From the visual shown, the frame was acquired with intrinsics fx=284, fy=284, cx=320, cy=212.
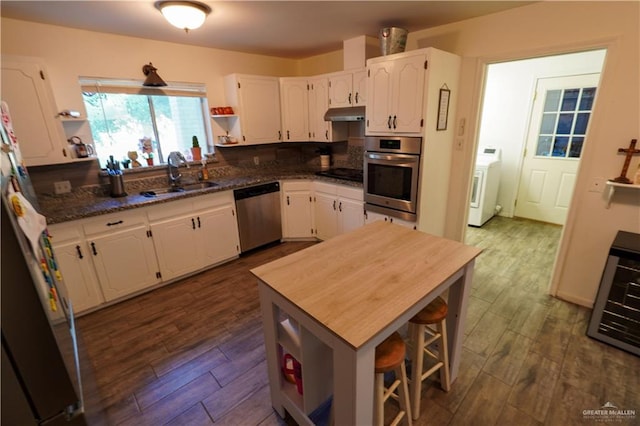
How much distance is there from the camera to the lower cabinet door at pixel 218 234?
10.3 feet

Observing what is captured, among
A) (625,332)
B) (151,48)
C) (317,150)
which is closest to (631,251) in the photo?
(625,332)

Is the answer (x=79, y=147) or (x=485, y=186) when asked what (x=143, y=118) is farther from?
(x=485, y=186)

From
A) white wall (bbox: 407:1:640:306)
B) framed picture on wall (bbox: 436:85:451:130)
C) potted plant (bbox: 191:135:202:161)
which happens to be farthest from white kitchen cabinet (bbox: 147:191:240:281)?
white wall (bbox: 407:1:640:306)

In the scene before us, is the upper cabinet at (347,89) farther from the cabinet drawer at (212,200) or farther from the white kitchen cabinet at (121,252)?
the white kitchen cabinet at (121,252)

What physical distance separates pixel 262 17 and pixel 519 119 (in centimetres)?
397

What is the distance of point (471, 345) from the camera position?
82.6 inches

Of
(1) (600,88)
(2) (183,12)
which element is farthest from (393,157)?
(2) (183,12)

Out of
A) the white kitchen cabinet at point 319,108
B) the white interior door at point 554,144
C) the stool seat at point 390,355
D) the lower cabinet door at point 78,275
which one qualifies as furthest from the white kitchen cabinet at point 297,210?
the white interior door at point 554,144

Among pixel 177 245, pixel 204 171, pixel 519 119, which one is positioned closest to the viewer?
pixel 177 245

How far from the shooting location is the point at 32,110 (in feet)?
7.32

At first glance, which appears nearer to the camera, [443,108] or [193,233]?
[443,108]

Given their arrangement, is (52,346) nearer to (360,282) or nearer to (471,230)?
(360,282)

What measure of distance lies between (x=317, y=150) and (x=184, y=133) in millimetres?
1809

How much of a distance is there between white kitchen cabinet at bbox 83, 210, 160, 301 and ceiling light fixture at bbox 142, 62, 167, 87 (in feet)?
4.27
